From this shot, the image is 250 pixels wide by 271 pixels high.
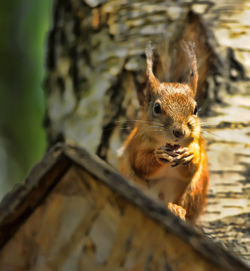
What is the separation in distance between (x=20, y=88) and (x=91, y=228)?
3740 millimetres

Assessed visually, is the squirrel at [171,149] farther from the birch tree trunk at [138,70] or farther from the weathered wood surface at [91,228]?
the weathered wood surface at [91,228]

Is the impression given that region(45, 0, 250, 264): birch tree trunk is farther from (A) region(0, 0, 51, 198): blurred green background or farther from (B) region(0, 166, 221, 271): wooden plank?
(A) region(0, 0, 51, 198): blurred green background

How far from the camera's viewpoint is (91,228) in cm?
100

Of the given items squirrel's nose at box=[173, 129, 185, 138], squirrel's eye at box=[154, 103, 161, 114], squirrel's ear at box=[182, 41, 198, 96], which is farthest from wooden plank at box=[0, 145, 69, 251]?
squirrel's ear at box=[182, 41, 198, 96]

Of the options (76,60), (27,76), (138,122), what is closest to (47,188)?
(138,122)

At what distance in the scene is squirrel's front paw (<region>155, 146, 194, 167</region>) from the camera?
4.88ft

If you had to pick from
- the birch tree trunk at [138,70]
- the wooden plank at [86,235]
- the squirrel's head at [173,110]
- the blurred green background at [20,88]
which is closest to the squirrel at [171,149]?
the squirrel's head at [173,110]

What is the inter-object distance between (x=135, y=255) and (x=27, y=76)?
3883mm

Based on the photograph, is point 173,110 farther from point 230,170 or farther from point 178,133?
point 230,170

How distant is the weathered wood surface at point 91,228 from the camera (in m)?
0.90

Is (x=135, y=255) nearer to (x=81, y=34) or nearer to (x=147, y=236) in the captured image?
(x=147, y=236)

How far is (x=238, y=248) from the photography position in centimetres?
164

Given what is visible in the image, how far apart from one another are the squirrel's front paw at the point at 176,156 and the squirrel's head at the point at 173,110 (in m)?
0.02

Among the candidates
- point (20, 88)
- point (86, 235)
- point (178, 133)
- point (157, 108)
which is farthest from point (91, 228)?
point (20, 88)
